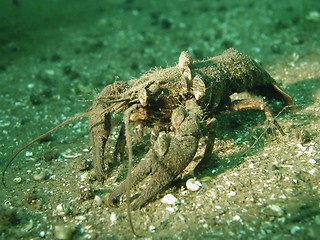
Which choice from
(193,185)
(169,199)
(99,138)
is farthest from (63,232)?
(193,185)

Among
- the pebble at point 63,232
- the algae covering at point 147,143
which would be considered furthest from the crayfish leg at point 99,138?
the pebble at point 63,232

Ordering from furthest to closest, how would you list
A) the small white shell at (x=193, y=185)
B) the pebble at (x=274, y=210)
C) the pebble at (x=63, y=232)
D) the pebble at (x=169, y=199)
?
the small white shell at (x=193, y=185)
the pebble at (x=169, y=199)
the pebble at (x=63, y=232)
the pebble at (x=274, y=210)

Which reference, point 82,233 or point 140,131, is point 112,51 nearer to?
point 140,131

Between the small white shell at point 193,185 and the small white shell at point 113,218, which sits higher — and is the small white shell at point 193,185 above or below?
above

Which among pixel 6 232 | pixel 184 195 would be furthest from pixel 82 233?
pixel 184 195

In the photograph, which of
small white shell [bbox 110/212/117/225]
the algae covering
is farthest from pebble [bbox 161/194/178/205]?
small white shell [bbox 110/212/117/225]

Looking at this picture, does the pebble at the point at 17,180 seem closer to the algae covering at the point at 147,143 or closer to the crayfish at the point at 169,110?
the algae covering at the point at 147,143

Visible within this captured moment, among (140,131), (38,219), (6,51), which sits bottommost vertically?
(38,219)
